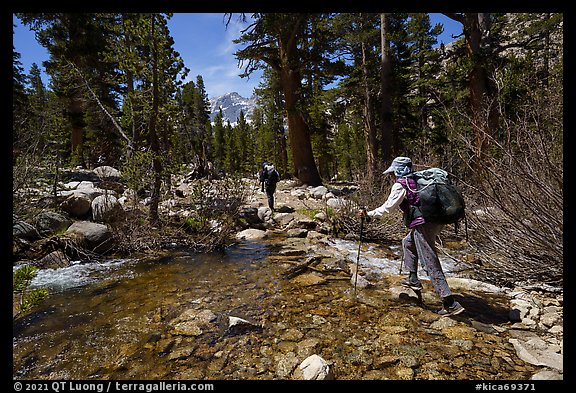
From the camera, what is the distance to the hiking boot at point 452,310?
3.38 metres

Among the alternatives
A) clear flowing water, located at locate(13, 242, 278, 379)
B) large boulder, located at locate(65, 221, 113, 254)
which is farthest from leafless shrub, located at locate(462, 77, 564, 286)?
large boulder, located at locate(65, 221, 113, 254)

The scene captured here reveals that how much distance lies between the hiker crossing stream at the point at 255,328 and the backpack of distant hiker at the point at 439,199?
126 cm

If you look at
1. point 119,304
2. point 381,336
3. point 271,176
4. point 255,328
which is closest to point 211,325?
point 255,328

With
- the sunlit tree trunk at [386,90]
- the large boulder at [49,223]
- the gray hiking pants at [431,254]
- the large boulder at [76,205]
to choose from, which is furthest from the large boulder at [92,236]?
the sunlit tree trunk at [386,90]

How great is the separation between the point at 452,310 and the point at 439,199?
1.38 metres

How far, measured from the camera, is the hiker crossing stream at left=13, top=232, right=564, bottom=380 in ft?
8.65

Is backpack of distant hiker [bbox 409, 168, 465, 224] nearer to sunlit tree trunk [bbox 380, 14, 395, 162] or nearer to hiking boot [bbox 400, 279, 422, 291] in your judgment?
hiking boot [bbox 400, 279, 422, 291]

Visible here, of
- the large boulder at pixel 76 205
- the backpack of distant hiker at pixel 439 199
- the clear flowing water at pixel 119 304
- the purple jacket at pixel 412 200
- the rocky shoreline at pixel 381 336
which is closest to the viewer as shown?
the rocky shoreline at pixel 381 336

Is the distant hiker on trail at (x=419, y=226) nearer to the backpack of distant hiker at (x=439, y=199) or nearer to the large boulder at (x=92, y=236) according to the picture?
the backpack of distant hiker at (x=439, y=199)

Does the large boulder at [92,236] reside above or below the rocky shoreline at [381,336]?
above

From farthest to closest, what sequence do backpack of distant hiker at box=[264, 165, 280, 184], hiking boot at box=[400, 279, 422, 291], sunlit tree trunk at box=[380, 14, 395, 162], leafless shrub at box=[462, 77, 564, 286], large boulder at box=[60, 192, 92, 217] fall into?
1. sunlit tree trunk at box=[380, 14, 395, 162]
2. backpack of distant hiker at box=[264, 165, 280, 184]
3. large boulder at box=[60, 192, 92, 217]
4. hiking boot at box=[400, 279, 422, 291]
5. leafless shrub at box=[462, 77, 564, 286]

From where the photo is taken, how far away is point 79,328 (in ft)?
11.4

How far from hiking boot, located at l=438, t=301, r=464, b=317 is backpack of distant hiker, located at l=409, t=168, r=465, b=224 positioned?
1030 millimetres

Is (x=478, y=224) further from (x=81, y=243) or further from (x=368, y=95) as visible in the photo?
(x=368, y=95)
